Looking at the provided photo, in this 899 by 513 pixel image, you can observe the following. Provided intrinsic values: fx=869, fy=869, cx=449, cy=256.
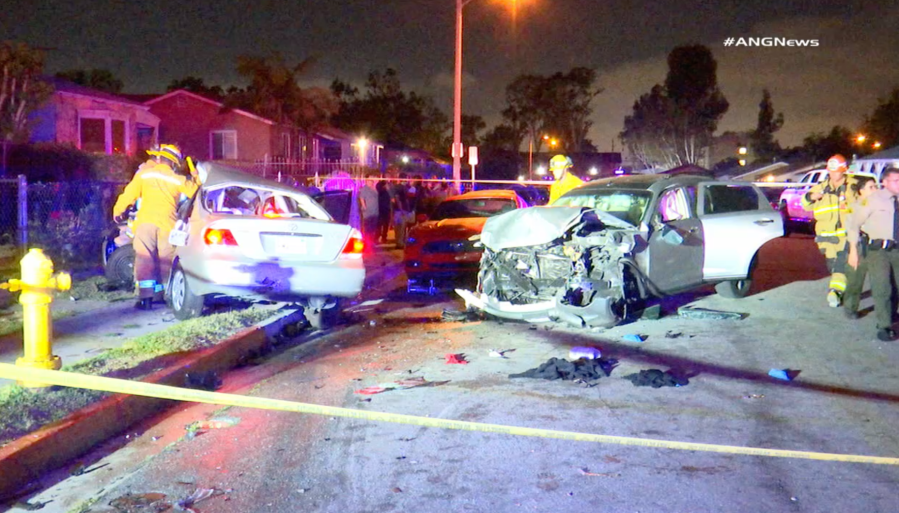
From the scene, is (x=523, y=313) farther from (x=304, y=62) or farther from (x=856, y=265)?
(x=304, y=62)

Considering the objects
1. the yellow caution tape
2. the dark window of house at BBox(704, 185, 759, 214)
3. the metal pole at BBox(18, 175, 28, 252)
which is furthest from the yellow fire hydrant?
the metal pole at BBox(18, 175, 28, 252)

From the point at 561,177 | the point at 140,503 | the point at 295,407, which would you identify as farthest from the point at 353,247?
the point at 140,503

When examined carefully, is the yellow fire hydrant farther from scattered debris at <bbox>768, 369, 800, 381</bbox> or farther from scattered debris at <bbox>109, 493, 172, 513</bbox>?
scattered debris at <bbox>768, 369, 800, 381</bbox>

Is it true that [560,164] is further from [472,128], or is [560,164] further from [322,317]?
[472,128]

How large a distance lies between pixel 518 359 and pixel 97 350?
12.5 feet

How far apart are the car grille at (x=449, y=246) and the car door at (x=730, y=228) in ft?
11.1

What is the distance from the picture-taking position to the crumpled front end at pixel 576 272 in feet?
29.4

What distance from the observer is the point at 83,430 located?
5535 mm

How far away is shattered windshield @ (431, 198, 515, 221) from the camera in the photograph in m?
13.7

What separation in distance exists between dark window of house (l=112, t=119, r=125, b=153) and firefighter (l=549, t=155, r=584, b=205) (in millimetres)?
24391

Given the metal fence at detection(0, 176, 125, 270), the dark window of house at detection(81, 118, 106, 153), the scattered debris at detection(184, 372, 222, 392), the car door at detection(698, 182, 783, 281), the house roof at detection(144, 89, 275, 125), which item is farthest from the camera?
the house roof at detection(144, 89, 275, 125)

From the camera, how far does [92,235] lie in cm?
1451

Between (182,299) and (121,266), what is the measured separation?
7.16ft

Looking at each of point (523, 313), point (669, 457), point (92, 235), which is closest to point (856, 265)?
point (523, 313)
